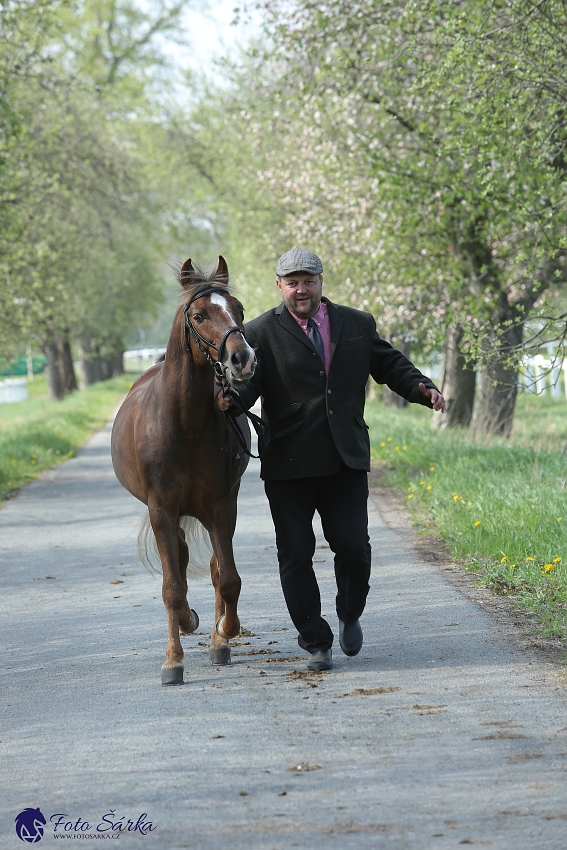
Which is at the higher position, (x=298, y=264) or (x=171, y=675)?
(x=298, y=264)

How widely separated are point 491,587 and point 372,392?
2566 cm

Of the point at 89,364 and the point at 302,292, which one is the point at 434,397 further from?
the point at 89,364

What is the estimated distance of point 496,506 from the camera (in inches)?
386

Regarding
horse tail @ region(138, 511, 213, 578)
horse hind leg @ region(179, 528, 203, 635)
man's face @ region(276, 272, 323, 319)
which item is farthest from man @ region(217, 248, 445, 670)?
horse tail @ region(138, 511, 213, 578)

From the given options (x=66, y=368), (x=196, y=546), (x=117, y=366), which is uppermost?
(x=196, y=546)

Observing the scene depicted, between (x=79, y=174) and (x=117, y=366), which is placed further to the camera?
(x=117, y=366)

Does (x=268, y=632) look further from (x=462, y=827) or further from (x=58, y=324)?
(x=58, y=324)

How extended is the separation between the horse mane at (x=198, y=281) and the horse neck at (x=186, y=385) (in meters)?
0.12

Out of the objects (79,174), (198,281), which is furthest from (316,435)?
(79,174)

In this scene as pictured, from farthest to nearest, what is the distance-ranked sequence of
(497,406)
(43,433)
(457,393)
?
(43,433), (457,393), (497,406)

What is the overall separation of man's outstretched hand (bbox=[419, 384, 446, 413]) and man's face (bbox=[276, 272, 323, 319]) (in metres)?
0.78

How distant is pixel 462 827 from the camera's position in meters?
3.74

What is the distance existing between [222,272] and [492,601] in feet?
10.1

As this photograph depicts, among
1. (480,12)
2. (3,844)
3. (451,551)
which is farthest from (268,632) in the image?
(480,12)
